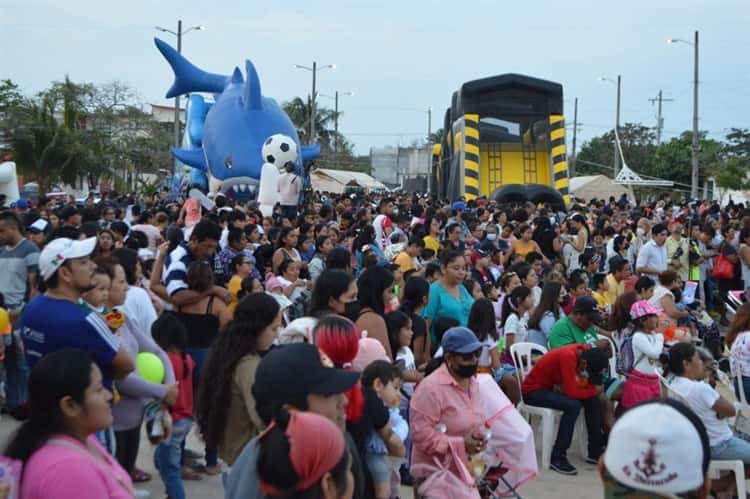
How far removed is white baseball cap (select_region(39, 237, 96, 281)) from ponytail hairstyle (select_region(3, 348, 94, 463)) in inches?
46.5

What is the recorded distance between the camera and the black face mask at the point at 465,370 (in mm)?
4949

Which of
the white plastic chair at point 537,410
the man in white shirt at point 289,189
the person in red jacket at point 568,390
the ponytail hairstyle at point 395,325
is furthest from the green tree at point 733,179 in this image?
the ponytail hairstyle at point 395,325

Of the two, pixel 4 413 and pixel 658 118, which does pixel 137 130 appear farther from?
pixel 4 413

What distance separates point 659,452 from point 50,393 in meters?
1.93

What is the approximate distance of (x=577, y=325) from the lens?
7410 mm

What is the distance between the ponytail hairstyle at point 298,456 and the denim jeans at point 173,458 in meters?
2.67

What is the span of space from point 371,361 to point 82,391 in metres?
1.83

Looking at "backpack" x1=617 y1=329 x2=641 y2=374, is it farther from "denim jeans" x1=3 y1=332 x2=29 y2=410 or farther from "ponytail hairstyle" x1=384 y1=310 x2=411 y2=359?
"denim jeans" x1=3 y1=332 x2=29 y2=410

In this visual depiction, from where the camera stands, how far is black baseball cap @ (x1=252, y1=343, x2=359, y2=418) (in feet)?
10.0

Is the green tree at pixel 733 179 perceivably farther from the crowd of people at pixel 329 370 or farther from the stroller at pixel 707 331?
the crowd of people at pixel 329 370

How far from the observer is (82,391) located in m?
3.07

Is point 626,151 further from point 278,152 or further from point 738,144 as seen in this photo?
point 278,152

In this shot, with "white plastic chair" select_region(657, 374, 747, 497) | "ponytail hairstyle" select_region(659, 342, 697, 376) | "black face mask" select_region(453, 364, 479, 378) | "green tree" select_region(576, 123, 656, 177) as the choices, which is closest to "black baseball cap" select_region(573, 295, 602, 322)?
"ponytail hairstyle" select_region(659, 342, 697, 376)

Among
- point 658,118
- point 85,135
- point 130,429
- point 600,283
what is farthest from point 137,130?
point 130,429
